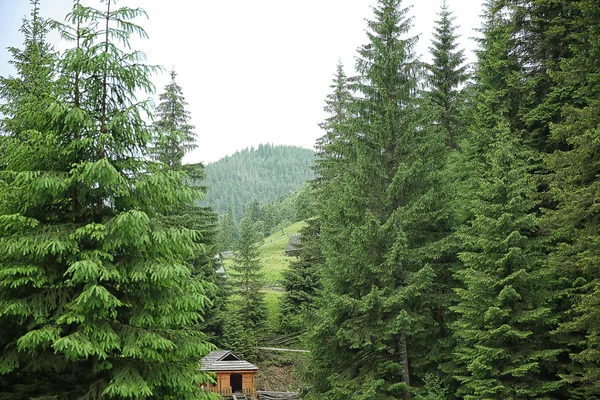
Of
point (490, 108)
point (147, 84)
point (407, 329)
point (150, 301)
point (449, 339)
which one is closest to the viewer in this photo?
point (150, 301)

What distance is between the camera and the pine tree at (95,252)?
772 cm

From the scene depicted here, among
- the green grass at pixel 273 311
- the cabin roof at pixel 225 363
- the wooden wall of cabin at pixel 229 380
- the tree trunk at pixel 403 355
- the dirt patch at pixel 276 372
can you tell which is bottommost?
the dirt patch at pixel 276 372

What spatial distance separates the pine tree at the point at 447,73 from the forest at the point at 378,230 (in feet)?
0.35

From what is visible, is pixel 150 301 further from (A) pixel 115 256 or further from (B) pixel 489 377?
(B) pixel 489 377

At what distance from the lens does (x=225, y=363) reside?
1224 inches

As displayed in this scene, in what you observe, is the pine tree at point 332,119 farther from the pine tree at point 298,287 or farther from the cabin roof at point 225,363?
→ the cabin roof at point 225,363

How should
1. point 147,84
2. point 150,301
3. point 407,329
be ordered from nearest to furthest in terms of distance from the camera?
1. point 150,301
2. point 147,84
3. point 407,329

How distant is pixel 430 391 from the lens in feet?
50.2

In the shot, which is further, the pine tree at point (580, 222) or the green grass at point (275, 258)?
the green grass at point (275, 258)

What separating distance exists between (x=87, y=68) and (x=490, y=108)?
16.4m

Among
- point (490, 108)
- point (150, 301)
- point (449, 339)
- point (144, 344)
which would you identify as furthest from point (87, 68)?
point (490, 108)

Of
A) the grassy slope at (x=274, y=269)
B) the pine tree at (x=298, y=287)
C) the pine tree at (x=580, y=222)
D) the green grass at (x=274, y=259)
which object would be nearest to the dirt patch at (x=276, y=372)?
the pine tree at (x=298, y=287)

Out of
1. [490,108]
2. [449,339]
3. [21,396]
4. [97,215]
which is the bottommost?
[449,339]

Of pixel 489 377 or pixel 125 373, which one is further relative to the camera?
pixel 489 377
